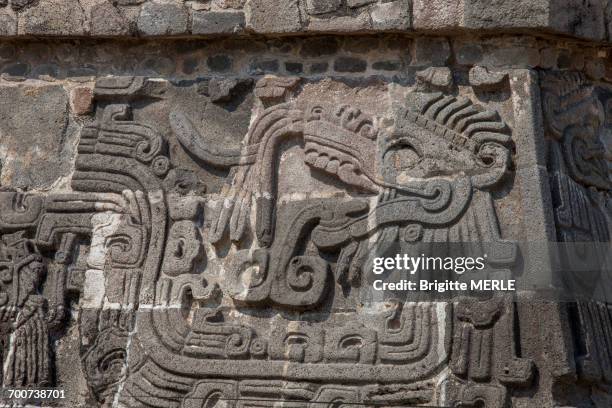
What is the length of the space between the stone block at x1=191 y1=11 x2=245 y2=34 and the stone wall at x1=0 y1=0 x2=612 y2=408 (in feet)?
0.04

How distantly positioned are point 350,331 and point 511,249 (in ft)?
2.94

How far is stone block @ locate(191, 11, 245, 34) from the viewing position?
265 inches

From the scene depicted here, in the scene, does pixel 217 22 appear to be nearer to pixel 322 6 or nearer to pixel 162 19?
pixel 162 19

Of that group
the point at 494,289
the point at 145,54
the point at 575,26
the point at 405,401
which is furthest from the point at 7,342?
the point at 575,26

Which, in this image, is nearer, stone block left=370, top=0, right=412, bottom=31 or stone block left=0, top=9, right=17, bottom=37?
stone block left=370, top=0, right=412, bottom=31

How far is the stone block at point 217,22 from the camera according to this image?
6.72 metres

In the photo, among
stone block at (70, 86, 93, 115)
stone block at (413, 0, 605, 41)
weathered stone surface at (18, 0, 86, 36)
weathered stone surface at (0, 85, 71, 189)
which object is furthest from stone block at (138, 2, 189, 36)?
stone block at (413, 0, 605, 41)

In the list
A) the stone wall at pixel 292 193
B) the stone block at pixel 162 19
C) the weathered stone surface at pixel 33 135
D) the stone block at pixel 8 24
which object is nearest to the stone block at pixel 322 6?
the stone wall at pixel 292 193

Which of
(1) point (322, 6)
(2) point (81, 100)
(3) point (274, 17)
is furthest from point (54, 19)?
(1) point (322, 6)

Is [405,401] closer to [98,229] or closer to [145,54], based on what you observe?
[98,229]

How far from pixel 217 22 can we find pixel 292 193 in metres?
1.06

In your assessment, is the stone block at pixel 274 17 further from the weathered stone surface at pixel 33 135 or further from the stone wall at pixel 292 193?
the weathered stone surface at pixel 33 135

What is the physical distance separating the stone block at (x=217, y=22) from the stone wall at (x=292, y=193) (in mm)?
13

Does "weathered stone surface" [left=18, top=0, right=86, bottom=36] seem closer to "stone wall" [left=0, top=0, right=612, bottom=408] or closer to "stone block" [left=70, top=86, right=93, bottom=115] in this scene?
"stone wall" [left=0, top=0, right=612, bottom=408]
